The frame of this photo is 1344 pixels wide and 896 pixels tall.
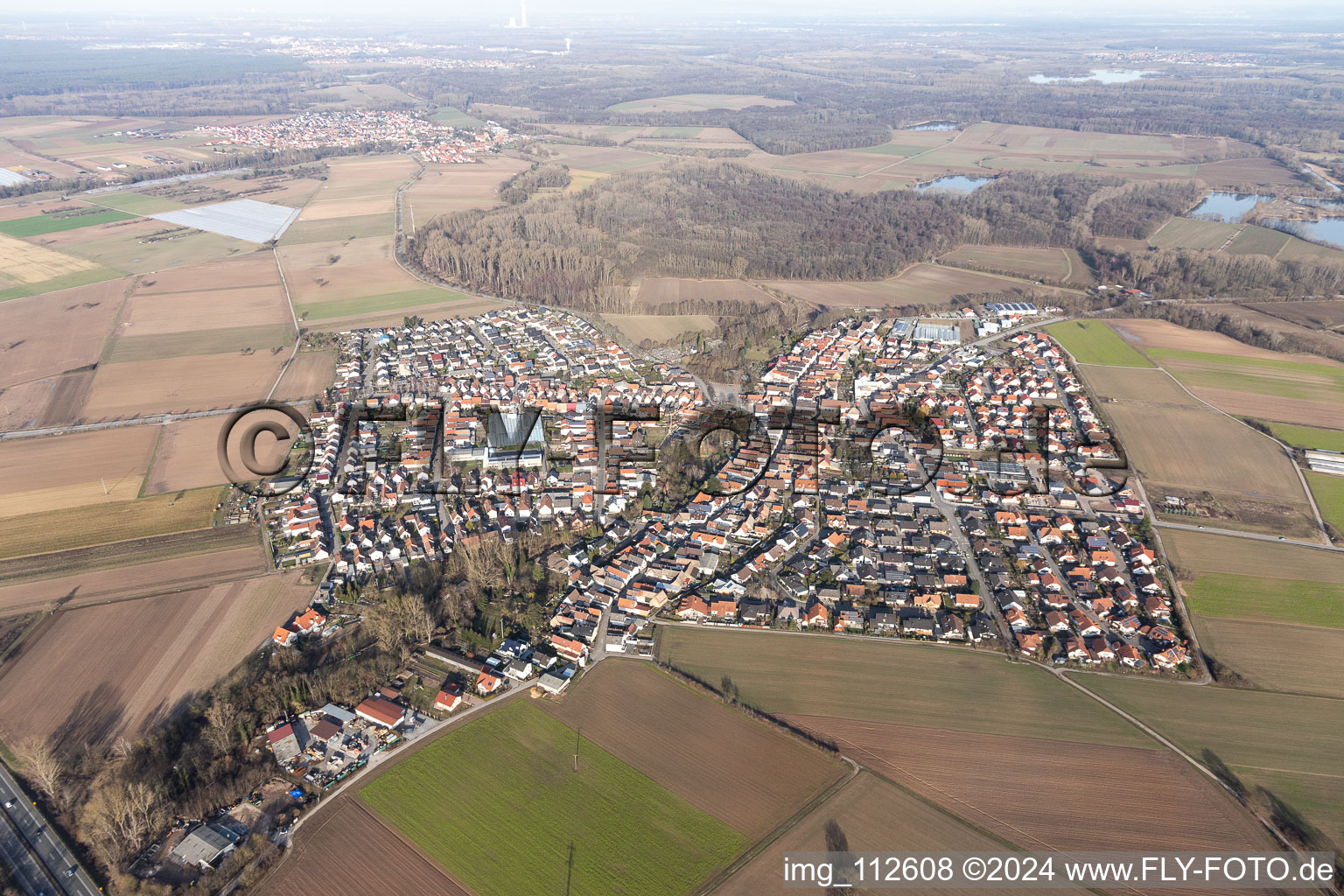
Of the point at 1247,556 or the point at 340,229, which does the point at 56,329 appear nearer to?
the point at 340,229

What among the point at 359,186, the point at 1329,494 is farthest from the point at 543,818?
the point at 359,186

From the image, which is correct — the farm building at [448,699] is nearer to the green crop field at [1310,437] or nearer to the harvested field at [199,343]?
the harvested field at [199,343]

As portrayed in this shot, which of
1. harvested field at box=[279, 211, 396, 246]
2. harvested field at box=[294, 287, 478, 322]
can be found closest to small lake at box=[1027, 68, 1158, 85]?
harvested field at box=[279, 211, 396, 246]

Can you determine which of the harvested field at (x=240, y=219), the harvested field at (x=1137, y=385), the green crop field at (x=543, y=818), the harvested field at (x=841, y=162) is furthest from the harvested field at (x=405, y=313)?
the harvested field at (x=841, y=162)

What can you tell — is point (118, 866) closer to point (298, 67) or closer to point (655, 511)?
point (655, 511)

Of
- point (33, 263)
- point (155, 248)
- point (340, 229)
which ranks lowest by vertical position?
point (33, 263)

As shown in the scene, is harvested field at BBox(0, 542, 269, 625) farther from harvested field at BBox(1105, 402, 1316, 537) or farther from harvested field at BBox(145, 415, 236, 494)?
harvested field at BBox(1105, 402, 1316, 537)
